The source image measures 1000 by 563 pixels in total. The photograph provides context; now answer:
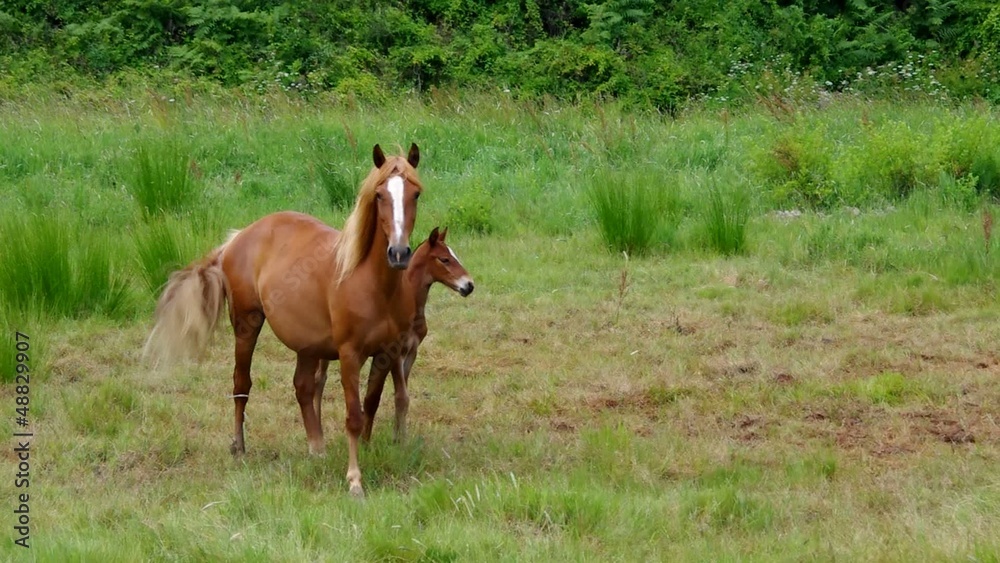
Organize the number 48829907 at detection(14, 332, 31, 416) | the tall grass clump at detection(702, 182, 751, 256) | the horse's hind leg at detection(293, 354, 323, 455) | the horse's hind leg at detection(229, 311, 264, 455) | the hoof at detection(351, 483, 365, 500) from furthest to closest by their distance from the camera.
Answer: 1. the tall grass clump at detection(702, 182, 751, 256)
2. the number 48829907 at detection(14, 332, 31, 416)
3. the horse's hind leg at detection(229, 311, 264, 455)
4. the horse's hind leg at detection(293, 354, 323, 455)
5. the hoof at detection(351, 483, 365, 500)

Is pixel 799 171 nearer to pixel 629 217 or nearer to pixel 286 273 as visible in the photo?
pixel 629 217

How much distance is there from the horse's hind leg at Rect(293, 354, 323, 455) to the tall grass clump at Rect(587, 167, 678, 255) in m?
4.96

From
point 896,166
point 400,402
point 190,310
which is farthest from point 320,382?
point 896,166

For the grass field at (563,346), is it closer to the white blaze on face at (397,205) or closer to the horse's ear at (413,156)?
the white blaze on face at (397,205)

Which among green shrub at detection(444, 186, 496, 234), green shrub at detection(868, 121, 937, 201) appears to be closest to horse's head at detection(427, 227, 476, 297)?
green shrub at detection(444, 186, 496, 234)

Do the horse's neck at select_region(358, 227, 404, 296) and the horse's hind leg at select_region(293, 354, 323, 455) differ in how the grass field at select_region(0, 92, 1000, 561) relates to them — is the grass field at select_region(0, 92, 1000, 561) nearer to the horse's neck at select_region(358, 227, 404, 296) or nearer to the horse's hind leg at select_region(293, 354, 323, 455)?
the horse's hind leg at select_region(293, 354, 323, 455)

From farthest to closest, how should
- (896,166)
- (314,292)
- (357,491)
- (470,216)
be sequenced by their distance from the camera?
1. (896,166)
2. (470,216)
3. (314,292)
4. (357,491)

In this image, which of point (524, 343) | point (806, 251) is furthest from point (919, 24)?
point (524, 343)

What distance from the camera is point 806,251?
1055 cm

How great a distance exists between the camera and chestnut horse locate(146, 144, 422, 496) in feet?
19.1

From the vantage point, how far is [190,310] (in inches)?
261

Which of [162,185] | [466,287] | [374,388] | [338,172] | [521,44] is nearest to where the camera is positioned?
[374,388]

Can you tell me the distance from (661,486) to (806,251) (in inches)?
205

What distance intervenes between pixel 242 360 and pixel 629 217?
5042 millimetres
